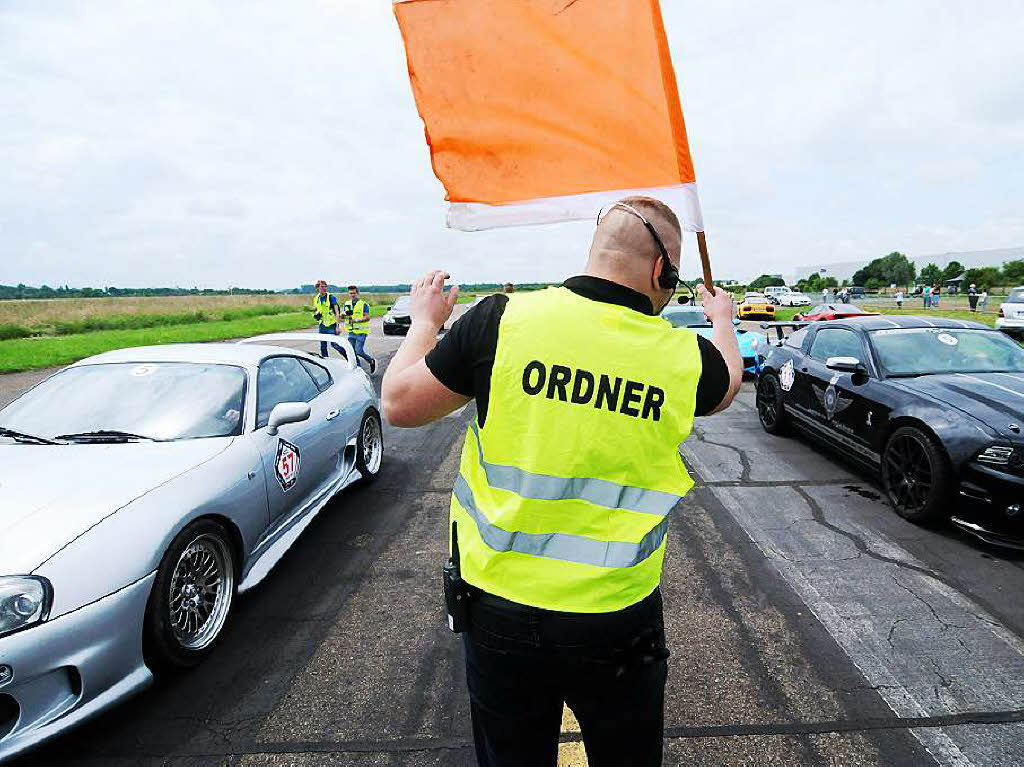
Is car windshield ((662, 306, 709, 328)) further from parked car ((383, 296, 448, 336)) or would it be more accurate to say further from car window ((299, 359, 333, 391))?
parked car ((383, 296, 448, 336))

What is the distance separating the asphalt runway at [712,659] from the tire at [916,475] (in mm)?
161

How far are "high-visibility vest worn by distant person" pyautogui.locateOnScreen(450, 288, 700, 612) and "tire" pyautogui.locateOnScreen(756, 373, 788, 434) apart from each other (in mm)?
6047

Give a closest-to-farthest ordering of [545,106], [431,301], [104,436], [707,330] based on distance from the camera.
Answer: [431,301]
[545,106]
[104,436]
[707,330]

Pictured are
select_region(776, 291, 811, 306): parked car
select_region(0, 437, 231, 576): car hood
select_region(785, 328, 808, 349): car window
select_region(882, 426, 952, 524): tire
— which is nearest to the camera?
select_region(0, 437, 231, 576): car hood

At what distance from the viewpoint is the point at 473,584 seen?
1.32m

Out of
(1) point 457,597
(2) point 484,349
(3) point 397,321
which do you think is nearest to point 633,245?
(2) point 484,349

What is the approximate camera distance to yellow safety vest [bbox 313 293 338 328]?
12184 millimetres

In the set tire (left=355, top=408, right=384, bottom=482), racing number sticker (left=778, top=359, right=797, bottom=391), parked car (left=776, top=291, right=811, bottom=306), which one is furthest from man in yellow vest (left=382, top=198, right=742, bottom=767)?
parked car (left=776, top=291, right=811, bottom=306)

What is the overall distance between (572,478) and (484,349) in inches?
13.5

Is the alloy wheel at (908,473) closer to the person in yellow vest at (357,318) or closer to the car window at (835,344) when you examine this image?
the car window at (835,344)

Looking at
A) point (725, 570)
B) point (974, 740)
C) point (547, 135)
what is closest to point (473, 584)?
point (547, 135)

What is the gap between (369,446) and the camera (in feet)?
17.5

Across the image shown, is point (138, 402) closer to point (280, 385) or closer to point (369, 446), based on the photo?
point (280, 385)

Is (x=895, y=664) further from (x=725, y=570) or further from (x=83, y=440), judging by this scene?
(x=83, y=440)
